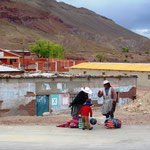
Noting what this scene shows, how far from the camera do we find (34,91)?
20.1 metres

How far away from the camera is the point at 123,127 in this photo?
34.2ft

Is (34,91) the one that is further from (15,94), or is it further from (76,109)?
(76,109)

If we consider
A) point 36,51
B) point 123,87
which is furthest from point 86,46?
point 123,87

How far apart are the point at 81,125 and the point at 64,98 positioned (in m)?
12.0

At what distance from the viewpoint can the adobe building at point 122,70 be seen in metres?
36.7

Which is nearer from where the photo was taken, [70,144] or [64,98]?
[70,144]

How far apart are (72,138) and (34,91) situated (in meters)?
12.0

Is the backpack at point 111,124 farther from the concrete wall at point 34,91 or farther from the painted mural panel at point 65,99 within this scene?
the painted mural panel at point 65,99

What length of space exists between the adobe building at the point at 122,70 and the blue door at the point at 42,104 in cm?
1872

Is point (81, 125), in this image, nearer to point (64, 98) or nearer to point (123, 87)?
point (64, 98)

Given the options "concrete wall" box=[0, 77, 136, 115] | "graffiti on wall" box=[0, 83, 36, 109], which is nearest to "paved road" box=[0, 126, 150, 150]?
"graffiti on wall" box=[0, 83, 36, 109]

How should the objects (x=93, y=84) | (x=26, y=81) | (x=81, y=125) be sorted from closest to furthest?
(x=81, y=125), (x=26, y=81), (x=93, y=84)

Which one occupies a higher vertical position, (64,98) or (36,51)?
(36,51)

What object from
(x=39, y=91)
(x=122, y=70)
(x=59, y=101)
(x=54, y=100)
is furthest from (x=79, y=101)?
(x=122, y=70)
